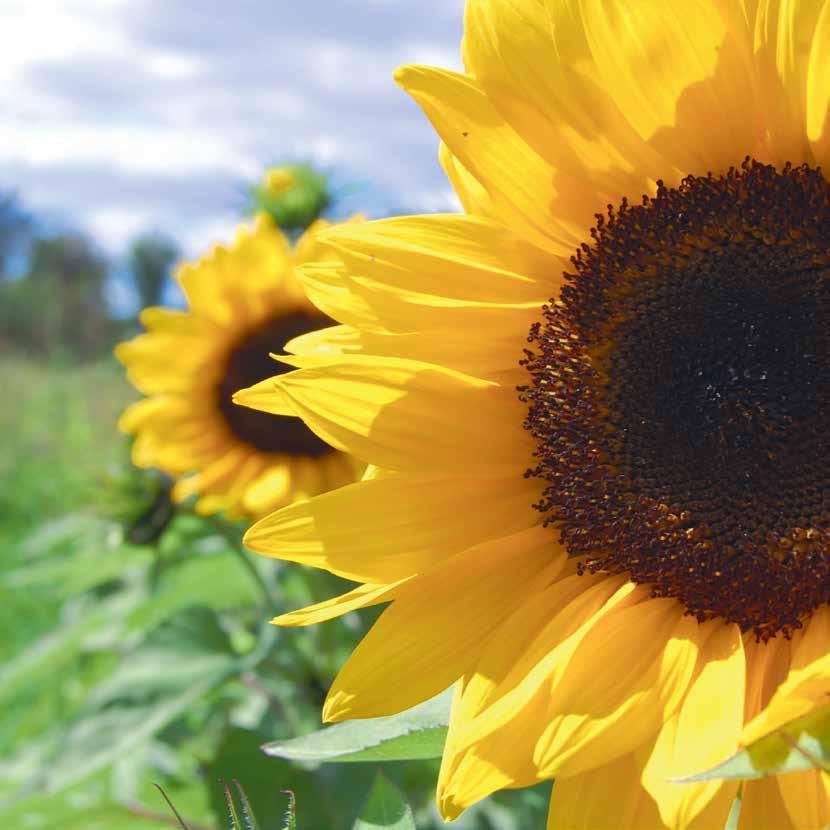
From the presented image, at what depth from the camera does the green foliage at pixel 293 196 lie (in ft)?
9.66

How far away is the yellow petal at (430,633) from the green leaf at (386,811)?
0.37ft

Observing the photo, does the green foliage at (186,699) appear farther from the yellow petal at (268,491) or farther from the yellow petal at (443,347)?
the yellow petal at (443,347)

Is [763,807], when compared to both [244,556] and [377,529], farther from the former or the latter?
[244,556]

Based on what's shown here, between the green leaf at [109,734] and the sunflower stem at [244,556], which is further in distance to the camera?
the sunflower stem at [244,556]

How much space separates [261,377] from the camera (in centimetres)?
243

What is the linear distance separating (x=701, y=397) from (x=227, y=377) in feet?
5.25

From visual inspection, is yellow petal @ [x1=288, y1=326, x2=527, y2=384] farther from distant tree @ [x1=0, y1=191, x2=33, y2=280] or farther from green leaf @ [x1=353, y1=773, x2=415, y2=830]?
distant tree @ [x1=0, y1=191, x2=33, y2=280]

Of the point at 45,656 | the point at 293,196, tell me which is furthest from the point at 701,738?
the point at 293,196

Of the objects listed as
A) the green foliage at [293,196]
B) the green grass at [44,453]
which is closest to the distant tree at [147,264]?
the green grass at [44,453]

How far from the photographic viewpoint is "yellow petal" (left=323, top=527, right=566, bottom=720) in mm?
902

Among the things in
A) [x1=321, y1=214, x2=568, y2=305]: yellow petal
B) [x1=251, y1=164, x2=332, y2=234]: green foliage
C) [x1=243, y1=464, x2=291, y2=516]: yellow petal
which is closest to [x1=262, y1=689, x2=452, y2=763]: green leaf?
[x1=321, y1=214, x2=568, y2=305]: yellow petal

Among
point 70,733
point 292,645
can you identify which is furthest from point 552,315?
point 70,733

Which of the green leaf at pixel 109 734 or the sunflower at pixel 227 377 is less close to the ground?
the sunflower at pixel 227 377

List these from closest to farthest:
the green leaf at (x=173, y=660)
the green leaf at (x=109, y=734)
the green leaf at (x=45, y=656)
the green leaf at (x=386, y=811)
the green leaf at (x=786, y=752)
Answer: the green leaf at (x=786, y=752) < the green leaf at (x=386, y=811) < the green leaf at (x=109, y=734) < the green leaf at (x=173, y=660) < the green leaf at (x=45, y=656)
